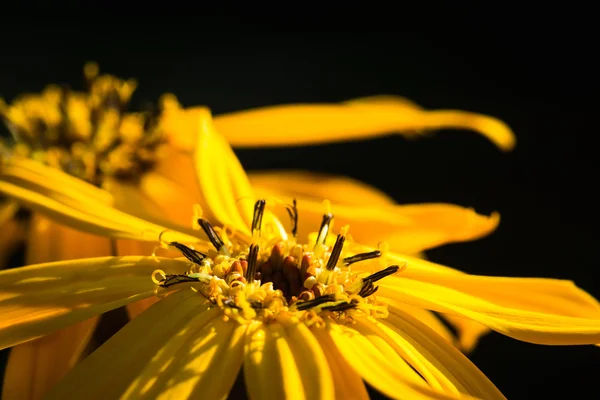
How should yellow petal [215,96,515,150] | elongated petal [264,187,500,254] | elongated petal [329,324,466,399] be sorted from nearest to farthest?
1. elongated petal [329,324,466,399]
2. elongated petal [264,187,500,254]
3. yellow petal [215,96,515,150]

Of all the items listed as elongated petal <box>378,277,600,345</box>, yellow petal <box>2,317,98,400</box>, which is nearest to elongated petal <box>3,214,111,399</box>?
yellow petal <box>2,317,98,400</box>

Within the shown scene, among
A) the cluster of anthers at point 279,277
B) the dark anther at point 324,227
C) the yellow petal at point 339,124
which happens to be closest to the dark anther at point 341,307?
the cluster of anthers at point 279,277

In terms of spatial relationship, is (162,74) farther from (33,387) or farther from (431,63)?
(33,387)

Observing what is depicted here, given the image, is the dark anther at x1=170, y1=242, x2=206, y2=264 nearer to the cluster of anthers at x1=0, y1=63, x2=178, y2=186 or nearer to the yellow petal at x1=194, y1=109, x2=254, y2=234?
the yellow petal at x1=194, y1=109, x2=254, y2=234

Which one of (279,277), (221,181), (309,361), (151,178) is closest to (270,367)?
(309,361)

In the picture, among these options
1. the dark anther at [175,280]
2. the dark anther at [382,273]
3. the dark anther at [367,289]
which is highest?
the dark anther at [175,280]

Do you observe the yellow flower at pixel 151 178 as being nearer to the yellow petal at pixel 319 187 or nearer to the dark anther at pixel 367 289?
the yellow petal at pixel 319 187

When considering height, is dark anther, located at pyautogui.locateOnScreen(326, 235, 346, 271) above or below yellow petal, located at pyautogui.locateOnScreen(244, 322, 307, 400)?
above
